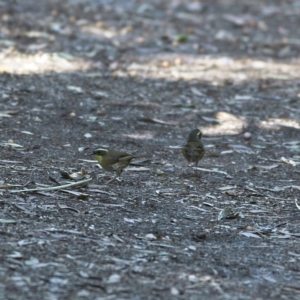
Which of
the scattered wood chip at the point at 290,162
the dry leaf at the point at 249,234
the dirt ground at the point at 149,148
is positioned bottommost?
the scattered wood chip at the point at 290,162

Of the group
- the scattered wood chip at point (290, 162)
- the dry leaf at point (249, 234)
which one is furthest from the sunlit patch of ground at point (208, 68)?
the dry leaf at point (249, 234)

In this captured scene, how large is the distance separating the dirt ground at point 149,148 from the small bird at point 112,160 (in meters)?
0.17

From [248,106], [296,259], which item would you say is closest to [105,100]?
[248,106]

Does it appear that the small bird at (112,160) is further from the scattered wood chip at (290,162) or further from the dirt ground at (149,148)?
the scattered wood chip at (290,162)

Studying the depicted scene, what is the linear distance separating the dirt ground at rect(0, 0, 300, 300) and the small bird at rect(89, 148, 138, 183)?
0.17 m

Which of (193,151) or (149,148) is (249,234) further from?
(149,148)

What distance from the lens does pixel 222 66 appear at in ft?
44.6

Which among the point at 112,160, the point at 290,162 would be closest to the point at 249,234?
the point at 112,160

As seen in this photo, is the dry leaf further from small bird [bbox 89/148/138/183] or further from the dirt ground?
small bird [bbox 89/148/138/183]

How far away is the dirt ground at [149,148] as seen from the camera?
5.33 m

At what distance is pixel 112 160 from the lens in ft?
25.3

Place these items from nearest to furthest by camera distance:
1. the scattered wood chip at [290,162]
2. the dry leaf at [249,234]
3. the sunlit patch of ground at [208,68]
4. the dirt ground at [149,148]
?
the dirt ground at [149,148], the dry leaf at [249,234], the scattered wood chip at [290,162], the sunlit patch of ground at [208,68]

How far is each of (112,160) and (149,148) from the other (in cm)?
164

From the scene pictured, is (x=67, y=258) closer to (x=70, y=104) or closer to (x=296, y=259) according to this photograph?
(x=296, y=259)
